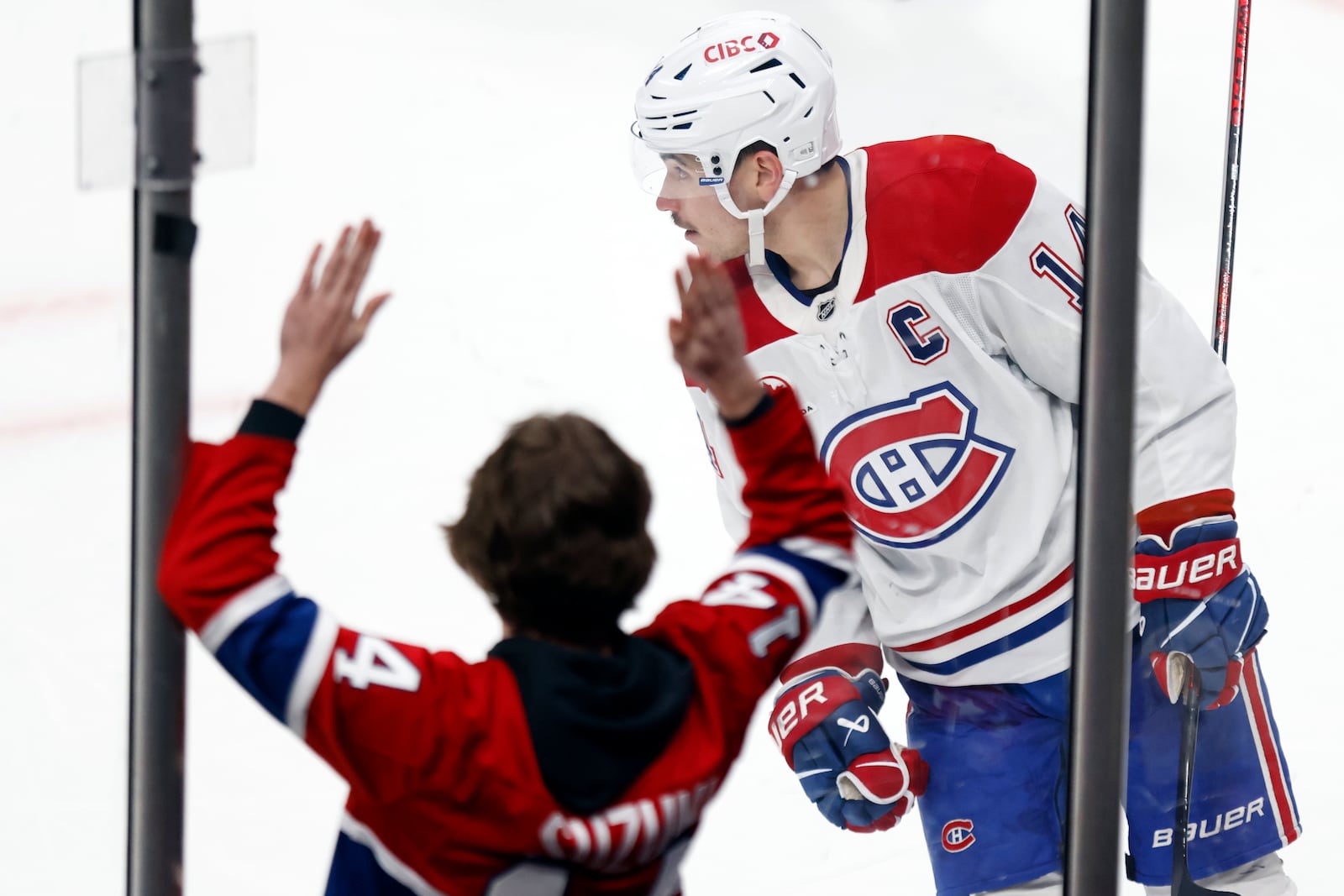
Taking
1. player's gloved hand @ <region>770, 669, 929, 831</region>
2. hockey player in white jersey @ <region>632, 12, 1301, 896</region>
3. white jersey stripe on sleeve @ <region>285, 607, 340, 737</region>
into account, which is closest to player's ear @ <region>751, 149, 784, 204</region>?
hockey player in white jersey @ <region>632, 12, 1301, 896</region>

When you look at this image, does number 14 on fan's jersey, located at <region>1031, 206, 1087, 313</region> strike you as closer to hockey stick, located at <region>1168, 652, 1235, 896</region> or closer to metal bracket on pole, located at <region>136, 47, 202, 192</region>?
hockey stick, located at <region>1168, 652, 1235, 896</region>

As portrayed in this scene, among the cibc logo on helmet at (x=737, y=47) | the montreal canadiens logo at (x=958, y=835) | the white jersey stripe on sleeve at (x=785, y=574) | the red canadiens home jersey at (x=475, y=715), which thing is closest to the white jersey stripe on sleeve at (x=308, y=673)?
the red canadiens home jersey at (x=475, y=715)

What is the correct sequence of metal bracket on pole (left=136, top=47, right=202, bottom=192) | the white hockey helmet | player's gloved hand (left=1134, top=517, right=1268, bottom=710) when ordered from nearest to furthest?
1. metal bracket on pole (left=136, top=47, right=202, bottom=192)
2. the white hockey helmet
3. player's gloved hand (left=1134, top=517, right=1268, bottom=710)

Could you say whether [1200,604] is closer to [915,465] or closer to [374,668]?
[915,465]

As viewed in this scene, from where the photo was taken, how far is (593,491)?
0.94 metres

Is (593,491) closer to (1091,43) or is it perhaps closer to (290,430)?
(290,430)

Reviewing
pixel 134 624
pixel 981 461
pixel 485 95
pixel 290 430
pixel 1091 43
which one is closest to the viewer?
pixel 290 430

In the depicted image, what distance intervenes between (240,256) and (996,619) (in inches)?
43.6

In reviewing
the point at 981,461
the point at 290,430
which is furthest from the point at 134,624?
the point at 981,461

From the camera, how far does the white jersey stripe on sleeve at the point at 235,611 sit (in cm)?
87

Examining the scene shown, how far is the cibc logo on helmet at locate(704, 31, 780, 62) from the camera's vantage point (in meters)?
1.39

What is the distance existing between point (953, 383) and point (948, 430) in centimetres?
5

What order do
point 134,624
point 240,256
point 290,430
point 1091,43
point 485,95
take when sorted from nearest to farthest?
point 290,430 → point 134,624 → point 1091,43 → point 485,95 → point 240,256

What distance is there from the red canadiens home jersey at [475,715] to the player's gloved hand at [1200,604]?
0.64 metres
